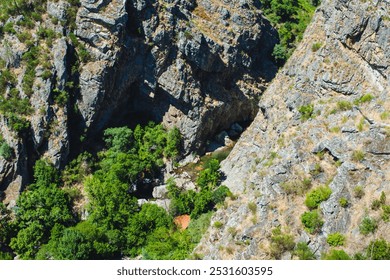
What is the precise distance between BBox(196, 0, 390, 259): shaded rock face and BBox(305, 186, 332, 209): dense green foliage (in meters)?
0.65

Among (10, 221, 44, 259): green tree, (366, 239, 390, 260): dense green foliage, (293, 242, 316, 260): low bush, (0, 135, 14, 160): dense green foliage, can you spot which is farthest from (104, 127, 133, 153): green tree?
(366, 239, 390, 260): dense green foliage

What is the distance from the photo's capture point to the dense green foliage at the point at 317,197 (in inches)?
1919

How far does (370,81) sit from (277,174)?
19368 millimetres

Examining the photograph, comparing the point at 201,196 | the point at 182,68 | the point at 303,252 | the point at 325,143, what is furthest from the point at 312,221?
the point at 182,68

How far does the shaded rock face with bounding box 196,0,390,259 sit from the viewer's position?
47.6 metres

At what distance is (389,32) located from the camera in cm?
5638

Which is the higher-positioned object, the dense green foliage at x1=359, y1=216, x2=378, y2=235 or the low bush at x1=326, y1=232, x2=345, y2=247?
the dense green foliage at x1=359, y1=216, x2=378, y2=235

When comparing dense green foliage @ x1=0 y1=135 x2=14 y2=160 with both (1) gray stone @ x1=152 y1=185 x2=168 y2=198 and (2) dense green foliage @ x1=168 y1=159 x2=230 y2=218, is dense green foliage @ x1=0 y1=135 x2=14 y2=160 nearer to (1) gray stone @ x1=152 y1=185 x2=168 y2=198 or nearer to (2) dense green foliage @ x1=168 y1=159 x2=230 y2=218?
(1) gray stone @ x1=152 y1=185 x2=168 y2=198

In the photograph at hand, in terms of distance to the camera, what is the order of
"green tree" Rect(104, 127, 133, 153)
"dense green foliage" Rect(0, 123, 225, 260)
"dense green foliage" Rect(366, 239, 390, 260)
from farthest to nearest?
"green tree" Rect(104, 127, 133, 153), "dense green foliage" Rect(0, 123, 225, 260), "dense green foliage" Rect(366, 239, 390, 260)

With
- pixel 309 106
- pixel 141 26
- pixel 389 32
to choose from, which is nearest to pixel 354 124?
pixel 309 106

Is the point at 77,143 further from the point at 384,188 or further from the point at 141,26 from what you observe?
the point at 384,188

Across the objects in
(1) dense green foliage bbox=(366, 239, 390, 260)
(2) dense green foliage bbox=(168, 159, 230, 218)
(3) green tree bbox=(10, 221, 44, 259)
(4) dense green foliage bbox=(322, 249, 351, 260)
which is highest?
(1) dense green foliage bbox=(366, 239, 390, 260)

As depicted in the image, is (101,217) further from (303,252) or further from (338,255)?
(338,255)

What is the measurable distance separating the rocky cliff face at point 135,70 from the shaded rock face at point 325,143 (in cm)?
1872
